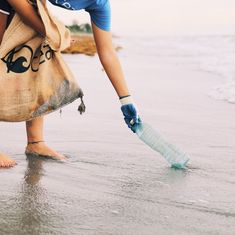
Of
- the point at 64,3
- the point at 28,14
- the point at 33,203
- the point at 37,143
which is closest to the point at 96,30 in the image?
the point at 64,3

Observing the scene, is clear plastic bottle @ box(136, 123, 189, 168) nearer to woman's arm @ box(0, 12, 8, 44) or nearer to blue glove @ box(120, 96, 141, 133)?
blue glove @ box(120, 96, 141, 133)

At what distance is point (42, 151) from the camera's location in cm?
317

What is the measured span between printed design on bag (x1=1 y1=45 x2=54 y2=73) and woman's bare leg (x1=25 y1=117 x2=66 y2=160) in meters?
0.45

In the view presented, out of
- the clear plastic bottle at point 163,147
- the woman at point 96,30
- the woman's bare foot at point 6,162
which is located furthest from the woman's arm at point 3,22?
the clear plastic bottle at point 163,147

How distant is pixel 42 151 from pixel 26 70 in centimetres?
54

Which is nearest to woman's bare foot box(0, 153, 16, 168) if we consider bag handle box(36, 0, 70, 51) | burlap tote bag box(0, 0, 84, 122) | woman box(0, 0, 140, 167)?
woman box(0, 0, 140, 167)

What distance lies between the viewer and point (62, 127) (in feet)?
13.2

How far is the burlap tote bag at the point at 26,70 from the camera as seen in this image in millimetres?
2871

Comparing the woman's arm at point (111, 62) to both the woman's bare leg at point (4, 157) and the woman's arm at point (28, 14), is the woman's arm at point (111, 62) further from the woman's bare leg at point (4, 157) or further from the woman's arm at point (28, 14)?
the woman's bare leg at point (4, 157)

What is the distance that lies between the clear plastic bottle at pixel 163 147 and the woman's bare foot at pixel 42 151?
48 centimetres

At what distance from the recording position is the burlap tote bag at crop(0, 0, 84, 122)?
2871 millimetres

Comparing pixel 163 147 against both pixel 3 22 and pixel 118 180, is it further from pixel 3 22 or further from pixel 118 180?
pixel 3 22

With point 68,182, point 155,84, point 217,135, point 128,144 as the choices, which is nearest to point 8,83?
point 68,182

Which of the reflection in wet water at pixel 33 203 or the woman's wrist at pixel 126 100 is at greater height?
the woman's wrist at pixel 126 100
